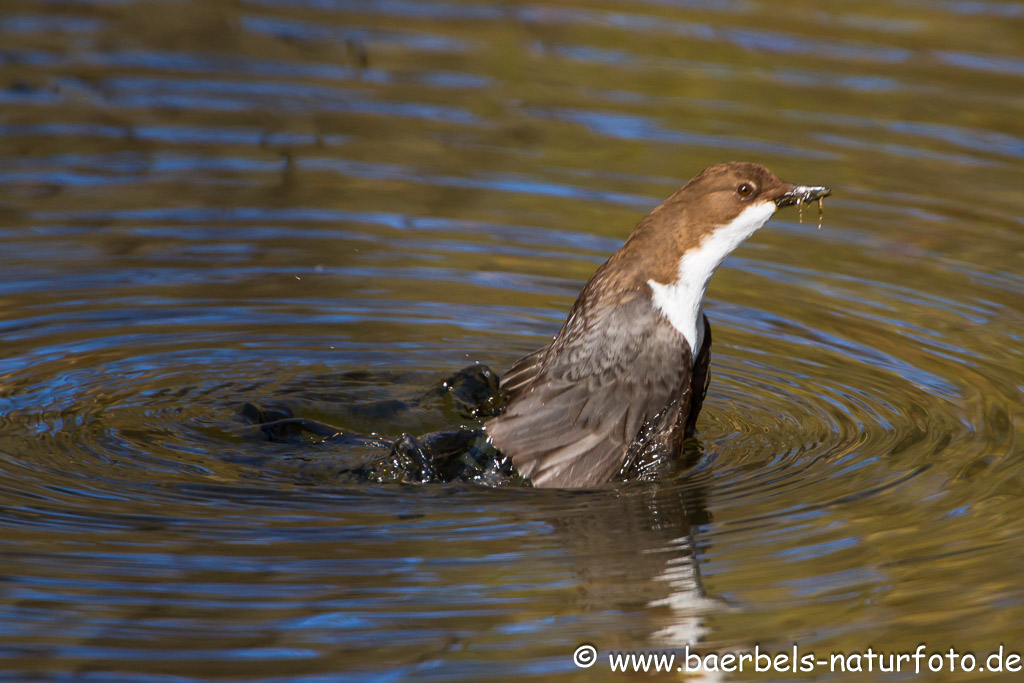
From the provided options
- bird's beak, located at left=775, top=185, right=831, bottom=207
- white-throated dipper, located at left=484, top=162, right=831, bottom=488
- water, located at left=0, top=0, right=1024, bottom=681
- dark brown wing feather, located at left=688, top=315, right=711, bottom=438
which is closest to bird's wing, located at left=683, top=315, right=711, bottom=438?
dark brown wing feather, located at left=688, top=315, right=711, bottom=438

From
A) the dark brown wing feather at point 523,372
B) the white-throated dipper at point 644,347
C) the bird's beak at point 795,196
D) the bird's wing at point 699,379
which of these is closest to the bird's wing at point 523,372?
the dark brown wing feather at point 523,372

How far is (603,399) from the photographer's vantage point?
20.7ft

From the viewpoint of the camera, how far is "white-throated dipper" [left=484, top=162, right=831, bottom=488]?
627cm

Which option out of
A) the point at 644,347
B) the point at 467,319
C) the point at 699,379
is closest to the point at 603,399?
the point at 644,347

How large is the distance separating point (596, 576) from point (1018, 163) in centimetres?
640

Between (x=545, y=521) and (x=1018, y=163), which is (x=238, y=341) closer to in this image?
(x=545, y=521)

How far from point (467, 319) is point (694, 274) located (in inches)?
89.0

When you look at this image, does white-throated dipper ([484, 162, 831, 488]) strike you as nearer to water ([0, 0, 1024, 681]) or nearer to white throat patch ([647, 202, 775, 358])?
white throat patch ([647, 202, 775, 358])

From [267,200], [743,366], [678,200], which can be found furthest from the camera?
[267,200]

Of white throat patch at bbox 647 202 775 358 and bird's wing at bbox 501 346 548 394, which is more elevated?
white throat patch at bbox 647 202 775 358

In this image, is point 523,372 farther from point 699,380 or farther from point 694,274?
point 694,274

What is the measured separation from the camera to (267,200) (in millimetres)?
9805

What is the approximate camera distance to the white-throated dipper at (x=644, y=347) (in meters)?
6.27

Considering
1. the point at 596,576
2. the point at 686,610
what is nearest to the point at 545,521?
the point at 596,576
